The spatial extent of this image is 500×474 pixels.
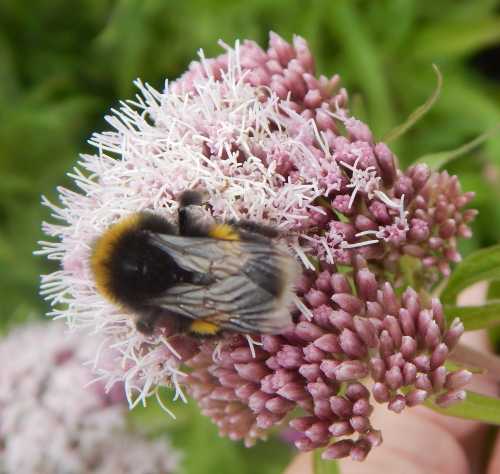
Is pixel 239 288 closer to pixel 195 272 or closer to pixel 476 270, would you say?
pixel 195 272

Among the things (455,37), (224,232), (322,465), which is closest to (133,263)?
(224,232)

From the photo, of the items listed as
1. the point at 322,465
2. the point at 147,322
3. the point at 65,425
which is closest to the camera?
the point at 147,322

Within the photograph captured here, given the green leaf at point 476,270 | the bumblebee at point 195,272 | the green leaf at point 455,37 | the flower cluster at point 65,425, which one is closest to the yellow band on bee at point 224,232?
the bumblebee at point 195,272

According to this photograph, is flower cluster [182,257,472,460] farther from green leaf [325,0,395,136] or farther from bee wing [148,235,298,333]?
green leaf [325,0,395,136]

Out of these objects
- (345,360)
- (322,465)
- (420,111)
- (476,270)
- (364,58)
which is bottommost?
(322,465)

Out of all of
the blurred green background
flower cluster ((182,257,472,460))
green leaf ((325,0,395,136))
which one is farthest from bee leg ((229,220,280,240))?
green leaf ((325,0,395,136))

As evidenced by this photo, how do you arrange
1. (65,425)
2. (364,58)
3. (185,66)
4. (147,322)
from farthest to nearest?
(185,66) < (364,58) < (65,425) < (147,322)

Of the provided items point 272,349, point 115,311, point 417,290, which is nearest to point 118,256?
point 115,311
